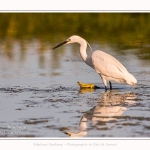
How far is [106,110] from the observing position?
31.2ft

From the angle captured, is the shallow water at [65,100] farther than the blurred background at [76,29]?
No

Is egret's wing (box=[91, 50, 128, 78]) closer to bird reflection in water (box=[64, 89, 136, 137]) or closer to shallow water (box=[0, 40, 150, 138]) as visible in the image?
shallow water (box=[0, 40, 150, 138])

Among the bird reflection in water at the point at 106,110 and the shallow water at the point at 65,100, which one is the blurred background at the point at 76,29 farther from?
the bird reflection in water at the point at 106,110

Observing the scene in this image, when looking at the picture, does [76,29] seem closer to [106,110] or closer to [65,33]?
[65,33]

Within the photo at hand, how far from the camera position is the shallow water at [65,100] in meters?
8.30

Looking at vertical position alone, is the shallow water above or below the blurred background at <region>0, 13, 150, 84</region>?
below

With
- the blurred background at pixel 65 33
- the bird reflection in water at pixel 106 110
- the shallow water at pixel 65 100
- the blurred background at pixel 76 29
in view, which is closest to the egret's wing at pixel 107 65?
the shallow water at pixel 65 100

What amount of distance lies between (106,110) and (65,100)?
108cm

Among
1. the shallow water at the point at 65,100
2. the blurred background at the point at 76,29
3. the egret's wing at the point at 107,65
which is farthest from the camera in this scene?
the blurred background at the point at 76,29

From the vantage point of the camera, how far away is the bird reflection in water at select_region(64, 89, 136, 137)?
27.7ft

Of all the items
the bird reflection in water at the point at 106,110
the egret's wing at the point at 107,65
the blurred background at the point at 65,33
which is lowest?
the bird reflection in water at the point at 106,110

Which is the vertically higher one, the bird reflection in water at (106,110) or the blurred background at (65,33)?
the blurred background at (65,33)

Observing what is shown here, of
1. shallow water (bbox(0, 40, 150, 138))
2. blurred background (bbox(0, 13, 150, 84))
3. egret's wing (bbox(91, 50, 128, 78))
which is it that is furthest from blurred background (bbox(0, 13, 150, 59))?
egret's wing (bbox(91, 50, 128, 78))

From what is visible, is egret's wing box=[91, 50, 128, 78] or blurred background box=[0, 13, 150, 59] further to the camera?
blurred background box=[0, 13, 150, 59]
